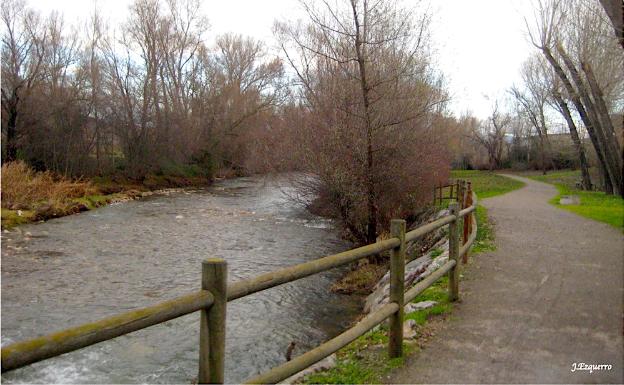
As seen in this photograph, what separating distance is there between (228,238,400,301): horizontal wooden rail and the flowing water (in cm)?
363

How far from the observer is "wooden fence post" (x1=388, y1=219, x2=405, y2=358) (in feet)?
15.2

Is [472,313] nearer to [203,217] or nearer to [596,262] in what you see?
[596,262]

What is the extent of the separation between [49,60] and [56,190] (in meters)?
12.1

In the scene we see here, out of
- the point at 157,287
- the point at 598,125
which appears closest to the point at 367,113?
the point at 157,287

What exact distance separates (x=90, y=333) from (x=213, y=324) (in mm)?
758

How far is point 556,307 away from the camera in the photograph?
20.1 feet

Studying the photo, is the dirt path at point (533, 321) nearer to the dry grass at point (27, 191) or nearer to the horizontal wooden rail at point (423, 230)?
the horizontal wooden rail at point (423, 230)

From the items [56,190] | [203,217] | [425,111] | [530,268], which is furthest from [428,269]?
[56,190]

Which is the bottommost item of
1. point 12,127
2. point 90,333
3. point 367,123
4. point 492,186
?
point 492,186

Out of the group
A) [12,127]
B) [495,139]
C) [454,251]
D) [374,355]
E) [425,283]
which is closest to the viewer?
[374,355]

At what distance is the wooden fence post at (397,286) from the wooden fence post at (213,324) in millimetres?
2132

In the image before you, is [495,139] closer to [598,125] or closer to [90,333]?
[598,125]

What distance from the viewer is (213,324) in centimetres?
290

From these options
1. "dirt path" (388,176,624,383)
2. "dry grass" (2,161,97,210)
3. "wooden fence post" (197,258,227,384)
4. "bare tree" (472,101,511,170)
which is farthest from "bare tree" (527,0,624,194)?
"bare tree" (472,101,511,170)
